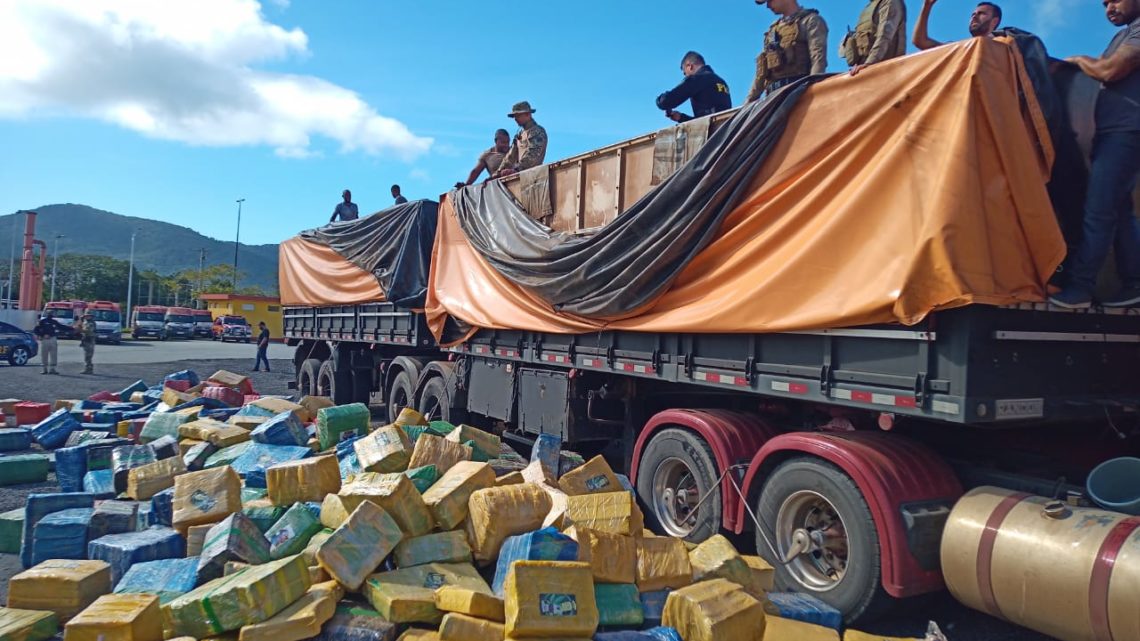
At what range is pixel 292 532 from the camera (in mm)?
4656

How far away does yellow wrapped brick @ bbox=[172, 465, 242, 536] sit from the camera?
5051 mm

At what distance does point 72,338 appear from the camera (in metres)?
39.0

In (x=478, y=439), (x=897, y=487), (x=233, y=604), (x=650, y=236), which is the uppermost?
(x=650, y=236)

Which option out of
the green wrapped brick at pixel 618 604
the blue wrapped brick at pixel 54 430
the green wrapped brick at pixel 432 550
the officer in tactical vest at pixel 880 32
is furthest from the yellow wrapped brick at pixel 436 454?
the blue wrapped brick at pixel 54 430

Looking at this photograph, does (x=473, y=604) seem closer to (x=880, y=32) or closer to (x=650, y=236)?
(x=650, y=236)

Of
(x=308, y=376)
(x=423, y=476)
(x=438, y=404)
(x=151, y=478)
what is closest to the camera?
(x=423, y=476)

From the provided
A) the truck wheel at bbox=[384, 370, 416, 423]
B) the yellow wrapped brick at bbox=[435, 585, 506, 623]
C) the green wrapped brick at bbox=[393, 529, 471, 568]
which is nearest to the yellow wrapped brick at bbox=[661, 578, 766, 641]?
the yellow wrapped brick at bbox=[435, 585, 506, 623]

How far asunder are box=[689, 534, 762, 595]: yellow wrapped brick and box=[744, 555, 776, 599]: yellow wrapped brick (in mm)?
66

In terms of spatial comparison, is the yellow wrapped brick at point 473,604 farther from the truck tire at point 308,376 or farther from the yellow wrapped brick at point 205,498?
the truck tire at point 308,376

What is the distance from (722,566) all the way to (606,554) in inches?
25.5

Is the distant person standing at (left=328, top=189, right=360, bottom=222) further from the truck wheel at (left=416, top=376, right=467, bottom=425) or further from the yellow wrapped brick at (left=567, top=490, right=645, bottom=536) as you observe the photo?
the yellow wrapped brick at (left=567, top=490, right=645, bottom=536)

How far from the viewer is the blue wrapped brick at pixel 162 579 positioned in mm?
4271

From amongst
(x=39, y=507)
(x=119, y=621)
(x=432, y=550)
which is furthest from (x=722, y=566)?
(x=39, y=507)

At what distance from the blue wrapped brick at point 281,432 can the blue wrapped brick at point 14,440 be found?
428 cm
